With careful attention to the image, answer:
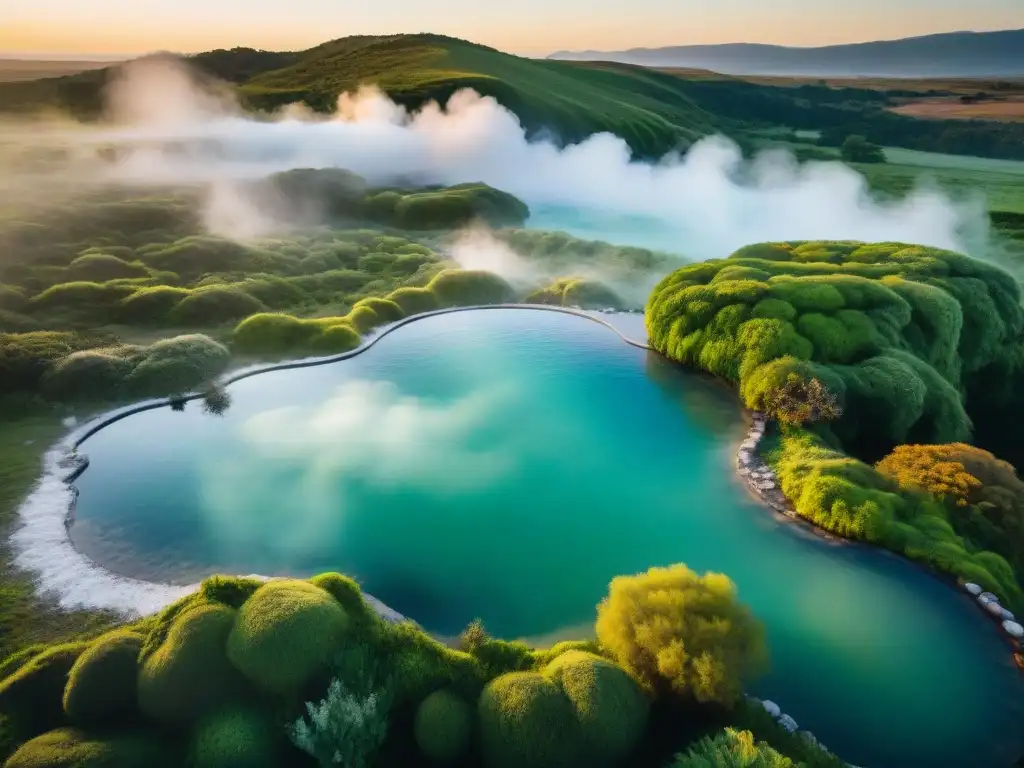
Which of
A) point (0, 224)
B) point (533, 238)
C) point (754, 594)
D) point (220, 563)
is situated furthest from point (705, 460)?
point (0, 224)

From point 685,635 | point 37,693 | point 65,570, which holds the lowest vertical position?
point 65,570

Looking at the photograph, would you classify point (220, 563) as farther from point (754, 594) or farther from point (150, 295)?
point (150, 295)

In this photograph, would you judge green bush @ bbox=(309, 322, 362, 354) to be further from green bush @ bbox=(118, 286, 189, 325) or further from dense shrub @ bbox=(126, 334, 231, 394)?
green bush @ bbox=(118, 286, 189, 325)

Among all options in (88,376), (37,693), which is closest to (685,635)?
(37,693)

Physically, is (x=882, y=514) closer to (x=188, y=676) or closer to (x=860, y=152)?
(x=188, y=676)

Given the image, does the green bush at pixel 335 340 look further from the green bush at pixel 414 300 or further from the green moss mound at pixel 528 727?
the green moss mound at pixel 528 727

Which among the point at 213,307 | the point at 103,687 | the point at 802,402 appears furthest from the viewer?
the point at 213,307

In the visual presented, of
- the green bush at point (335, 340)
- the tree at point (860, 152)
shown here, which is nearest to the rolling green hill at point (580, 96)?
the tree at point (860, 152)
